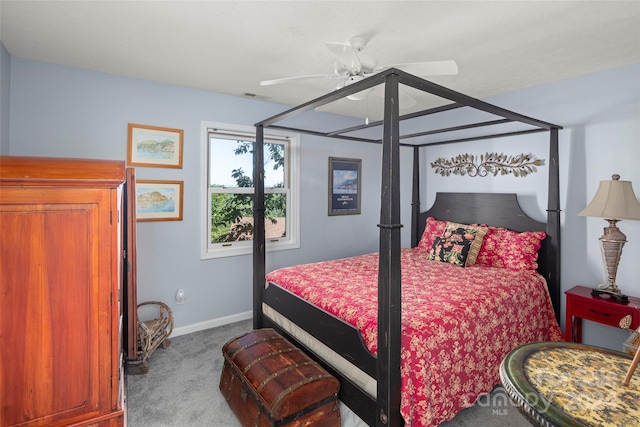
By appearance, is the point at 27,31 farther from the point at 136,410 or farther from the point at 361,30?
the point at 136,410

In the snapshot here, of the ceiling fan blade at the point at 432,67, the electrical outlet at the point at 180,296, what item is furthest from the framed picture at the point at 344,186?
the ceiling fan blade at the point at 432,67

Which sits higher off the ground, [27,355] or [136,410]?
[27,355]

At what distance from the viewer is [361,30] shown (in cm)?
205

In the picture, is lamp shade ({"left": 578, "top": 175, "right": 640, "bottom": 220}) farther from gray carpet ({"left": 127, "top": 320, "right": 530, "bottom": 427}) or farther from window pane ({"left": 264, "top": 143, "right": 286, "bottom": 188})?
window pane ({"left": 264, "top": 143, "right": 286, "bottom": 188})

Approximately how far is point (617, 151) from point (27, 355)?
12.9 feet

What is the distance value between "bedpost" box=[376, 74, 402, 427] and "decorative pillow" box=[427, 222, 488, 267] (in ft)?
5.80

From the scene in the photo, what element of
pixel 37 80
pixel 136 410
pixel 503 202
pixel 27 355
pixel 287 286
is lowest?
pixel 136 410

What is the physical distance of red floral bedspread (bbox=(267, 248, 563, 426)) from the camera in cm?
174

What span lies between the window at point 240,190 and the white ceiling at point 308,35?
2.75ft

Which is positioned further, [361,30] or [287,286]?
[287,286]

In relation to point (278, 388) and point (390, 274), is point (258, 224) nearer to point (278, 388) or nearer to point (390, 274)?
point (278, 388)

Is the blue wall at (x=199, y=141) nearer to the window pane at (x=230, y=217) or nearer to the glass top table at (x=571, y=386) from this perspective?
the window pane at (x=230, y=217)

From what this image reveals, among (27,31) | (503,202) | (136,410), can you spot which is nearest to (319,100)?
(27,31)

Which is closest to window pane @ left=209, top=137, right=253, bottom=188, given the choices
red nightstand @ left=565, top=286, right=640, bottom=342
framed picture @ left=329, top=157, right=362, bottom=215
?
framed picture @ left=329, top=157, right=362, bottom=215
